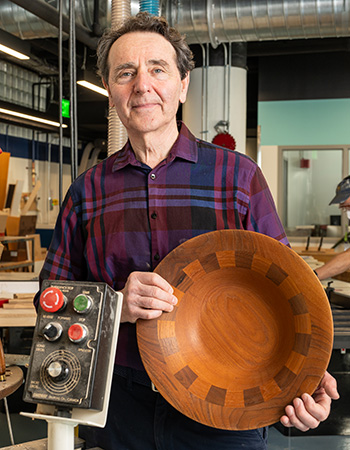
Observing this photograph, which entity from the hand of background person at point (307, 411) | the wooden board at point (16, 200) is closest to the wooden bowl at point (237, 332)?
the hand of background person at point (307, 411)

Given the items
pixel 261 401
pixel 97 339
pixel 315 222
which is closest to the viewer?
pixel 97 339

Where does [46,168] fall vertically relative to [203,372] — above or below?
above

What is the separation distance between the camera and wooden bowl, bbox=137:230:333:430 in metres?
0.94

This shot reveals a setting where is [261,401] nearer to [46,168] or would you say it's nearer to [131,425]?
[131,425]

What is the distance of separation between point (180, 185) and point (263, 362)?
40 centimetres

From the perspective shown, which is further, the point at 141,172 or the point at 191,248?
the point at 141,172

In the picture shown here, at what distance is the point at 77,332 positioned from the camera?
29.5 inches

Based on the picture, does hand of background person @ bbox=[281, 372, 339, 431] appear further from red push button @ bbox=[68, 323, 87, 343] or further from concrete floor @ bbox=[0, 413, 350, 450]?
concrete floor @ bbox=[0, 413, 350, 450]

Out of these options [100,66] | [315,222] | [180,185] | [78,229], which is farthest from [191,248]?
[315,222]

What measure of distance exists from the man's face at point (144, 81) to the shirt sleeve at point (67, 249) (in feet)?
0.83

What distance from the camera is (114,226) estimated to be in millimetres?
1160

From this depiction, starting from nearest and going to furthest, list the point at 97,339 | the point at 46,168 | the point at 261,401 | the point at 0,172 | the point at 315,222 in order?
the point at 97,339, the point at 261,401, the point at 0,172, the point at 315,222, the point at 46,168

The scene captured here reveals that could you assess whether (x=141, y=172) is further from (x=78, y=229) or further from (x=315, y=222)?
(x=315, y=222)

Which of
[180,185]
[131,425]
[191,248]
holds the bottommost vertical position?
[131,425]
